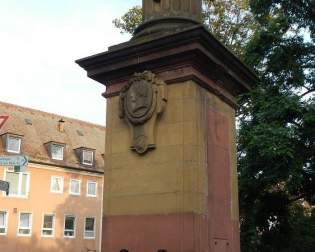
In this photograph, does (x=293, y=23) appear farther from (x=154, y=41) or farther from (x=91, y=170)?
(x=91, y=170)

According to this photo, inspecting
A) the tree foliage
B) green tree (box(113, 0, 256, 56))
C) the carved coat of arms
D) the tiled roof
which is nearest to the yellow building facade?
the tiled roof

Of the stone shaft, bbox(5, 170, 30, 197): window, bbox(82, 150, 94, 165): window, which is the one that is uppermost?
bbox(82, 150, 94, 165): window

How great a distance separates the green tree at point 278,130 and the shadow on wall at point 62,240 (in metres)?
23.6

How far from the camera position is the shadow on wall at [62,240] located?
37.0 meters

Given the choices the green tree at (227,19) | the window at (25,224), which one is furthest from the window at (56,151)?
the green tree at (227,19)

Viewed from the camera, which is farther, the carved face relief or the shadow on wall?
the shadow on wall

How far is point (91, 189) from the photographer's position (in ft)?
140

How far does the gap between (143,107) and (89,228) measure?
37.1m

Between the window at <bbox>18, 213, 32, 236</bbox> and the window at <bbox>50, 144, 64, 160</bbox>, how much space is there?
5434mm

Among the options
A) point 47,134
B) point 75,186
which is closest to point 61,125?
point 47,134

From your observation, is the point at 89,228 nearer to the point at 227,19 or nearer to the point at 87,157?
the point at 87,157

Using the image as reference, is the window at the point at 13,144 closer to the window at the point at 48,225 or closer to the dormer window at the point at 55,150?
the dormer window at the point at 55,150

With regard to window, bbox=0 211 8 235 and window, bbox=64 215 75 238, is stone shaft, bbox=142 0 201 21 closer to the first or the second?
window, bbox=0 211 8 235

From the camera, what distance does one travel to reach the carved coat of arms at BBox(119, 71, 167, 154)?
6.80 m
